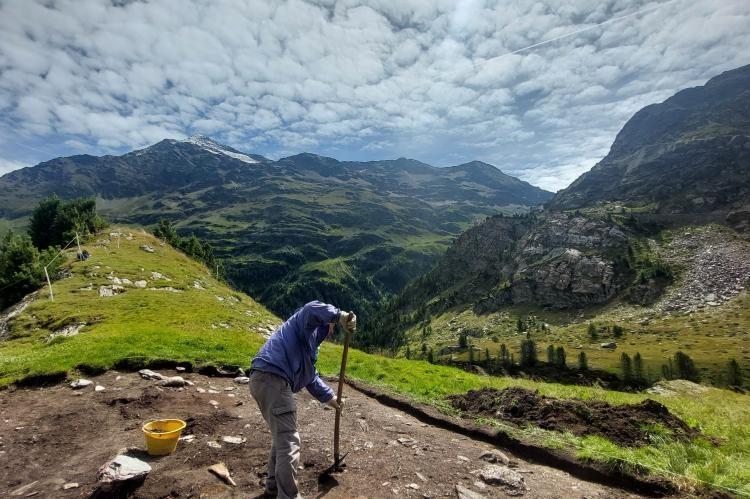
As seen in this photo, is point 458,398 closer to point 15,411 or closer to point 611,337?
point 15,411

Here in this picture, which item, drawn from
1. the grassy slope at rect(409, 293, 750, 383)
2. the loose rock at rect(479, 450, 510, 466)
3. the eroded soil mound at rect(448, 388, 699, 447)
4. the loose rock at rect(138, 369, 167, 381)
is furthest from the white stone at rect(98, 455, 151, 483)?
the grassy slope at rect(409, 293, 750, 383)

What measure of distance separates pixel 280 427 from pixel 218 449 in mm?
3476

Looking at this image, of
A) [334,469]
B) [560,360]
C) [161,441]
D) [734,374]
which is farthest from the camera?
[560,360]

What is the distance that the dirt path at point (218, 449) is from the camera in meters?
8.49

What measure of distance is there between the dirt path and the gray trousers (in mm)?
934

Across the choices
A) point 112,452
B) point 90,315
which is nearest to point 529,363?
point 90,315

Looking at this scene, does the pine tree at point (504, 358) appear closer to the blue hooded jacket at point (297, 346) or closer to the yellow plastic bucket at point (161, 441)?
the yellow plastic bucket at point (161, 441)

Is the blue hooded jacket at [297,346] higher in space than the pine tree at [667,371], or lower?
higher

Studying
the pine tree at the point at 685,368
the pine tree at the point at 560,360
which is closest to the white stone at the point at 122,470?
the pine tree at the point at 685,368

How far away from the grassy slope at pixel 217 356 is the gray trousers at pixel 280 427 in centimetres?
700

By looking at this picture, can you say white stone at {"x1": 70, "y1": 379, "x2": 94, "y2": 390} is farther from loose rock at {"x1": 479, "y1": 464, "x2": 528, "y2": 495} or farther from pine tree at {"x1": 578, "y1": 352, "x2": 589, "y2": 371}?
pine tree at {"x1": 578, "y1": 352, "x2": 589, "y2": 371}

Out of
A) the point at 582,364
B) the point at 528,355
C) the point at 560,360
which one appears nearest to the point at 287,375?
the point at 582,364

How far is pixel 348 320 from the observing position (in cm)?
855

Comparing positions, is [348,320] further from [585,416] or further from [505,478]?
[585,416]
